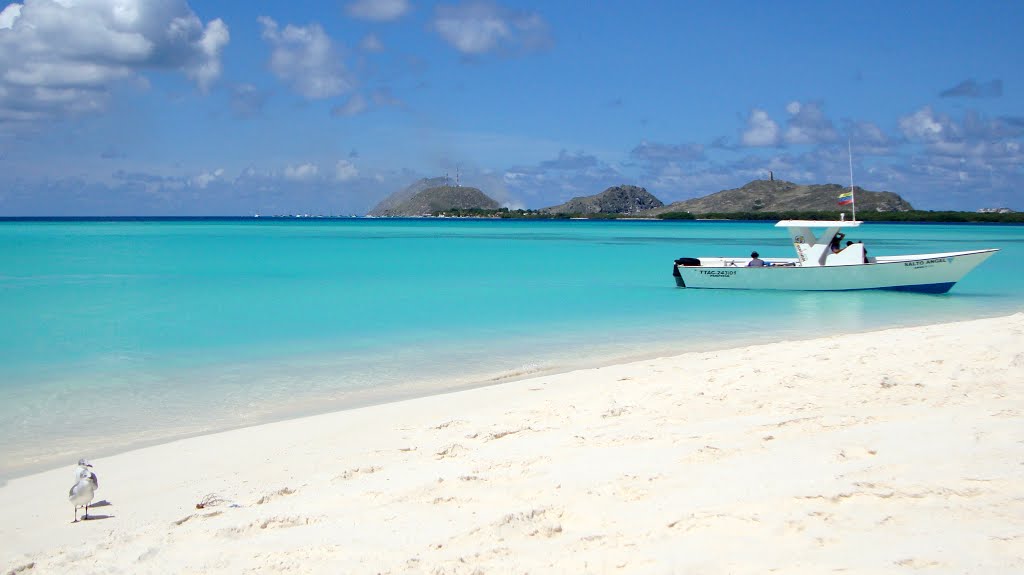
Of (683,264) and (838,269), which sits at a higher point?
(683,264)

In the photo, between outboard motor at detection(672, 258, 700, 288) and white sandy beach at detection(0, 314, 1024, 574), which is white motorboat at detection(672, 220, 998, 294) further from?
white sandy beach at detection(0, 314, 1024, 574)

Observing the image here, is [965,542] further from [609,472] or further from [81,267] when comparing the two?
[81,267]

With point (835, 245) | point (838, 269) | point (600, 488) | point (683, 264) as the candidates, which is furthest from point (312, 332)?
point (835, 245)

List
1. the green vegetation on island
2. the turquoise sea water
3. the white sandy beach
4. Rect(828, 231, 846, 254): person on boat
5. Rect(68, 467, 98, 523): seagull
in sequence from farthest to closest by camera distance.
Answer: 1. the green vegetation on island
2. Rect(828, 231, 846, 254): person on boat
3. the turquoise sea water
4. Rect(68, 467, 98, 523): seagull
5. the white sandy beach

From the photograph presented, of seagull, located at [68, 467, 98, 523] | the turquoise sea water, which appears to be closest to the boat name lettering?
the turquoise sea water

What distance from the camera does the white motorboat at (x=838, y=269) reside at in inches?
824

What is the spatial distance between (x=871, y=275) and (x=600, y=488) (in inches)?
753

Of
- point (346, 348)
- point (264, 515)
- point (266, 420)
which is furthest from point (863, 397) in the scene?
point (346, 348)

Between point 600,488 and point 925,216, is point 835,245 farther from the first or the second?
point 925,216

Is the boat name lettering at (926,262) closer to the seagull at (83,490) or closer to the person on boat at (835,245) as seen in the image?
the person on boat at (835,245)

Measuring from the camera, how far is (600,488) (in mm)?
4789

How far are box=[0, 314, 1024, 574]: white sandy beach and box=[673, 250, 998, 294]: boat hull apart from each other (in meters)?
14.0

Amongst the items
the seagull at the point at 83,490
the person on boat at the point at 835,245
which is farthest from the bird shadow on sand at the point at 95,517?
the person on boat at the point at 835,245

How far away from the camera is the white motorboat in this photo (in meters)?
20.9
